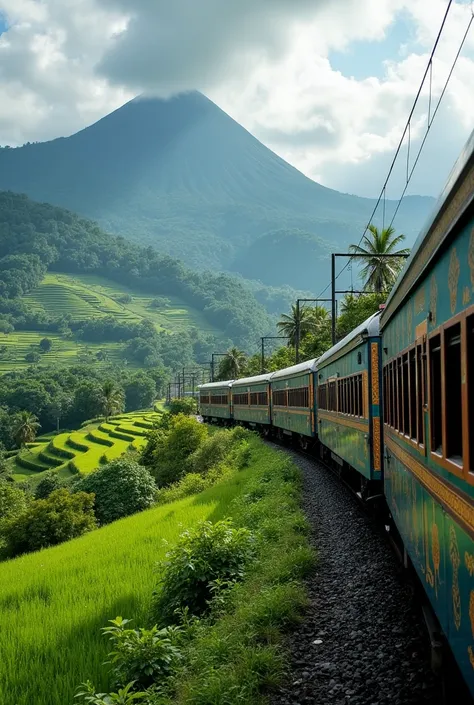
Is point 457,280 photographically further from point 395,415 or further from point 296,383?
point 296,383

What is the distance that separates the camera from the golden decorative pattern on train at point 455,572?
11.7 ft

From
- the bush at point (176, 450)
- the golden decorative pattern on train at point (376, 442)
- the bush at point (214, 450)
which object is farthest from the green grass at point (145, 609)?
the bush at point (176, 450)

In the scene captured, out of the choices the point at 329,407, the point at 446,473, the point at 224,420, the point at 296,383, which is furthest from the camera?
the point at 224,420

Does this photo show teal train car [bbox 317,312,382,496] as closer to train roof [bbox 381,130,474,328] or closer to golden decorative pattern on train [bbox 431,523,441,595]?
train roof [bbox 381,130,474,328]

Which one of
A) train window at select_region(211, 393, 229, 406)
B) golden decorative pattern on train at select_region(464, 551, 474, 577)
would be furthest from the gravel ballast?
→ train window at select_region(211, 393, 229, 406)

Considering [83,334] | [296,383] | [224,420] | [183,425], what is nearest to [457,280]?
[296,383]

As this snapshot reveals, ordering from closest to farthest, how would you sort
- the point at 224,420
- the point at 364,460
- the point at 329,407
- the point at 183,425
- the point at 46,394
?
the point at 364,460 → the point at 329,407 → the point at 183,425 → the point at 224,420 → the point at 46,394

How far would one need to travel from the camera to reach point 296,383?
76.0 ft

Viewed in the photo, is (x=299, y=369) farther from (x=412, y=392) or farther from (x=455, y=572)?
(x=455, y=572)

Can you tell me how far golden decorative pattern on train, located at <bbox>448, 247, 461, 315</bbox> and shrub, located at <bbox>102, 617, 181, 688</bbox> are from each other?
4.55 m

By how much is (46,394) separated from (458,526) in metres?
108

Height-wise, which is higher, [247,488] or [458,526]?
[458,526]

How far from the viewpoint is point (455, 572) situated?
364cm

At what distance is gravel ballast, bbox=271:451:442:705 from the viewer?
205 inches
